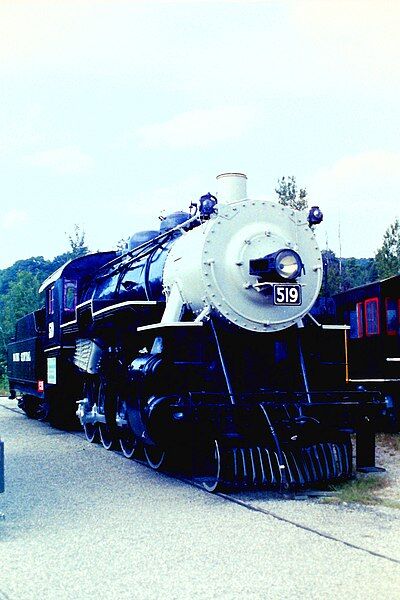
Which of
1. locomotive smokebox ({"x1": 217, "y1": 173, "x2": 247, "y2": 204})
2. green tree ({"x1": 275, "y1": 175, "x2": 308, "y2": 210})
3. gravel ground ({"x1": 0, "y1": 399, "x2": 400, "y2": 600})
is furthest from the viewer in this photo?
green tree ({"x1": 275, "y1": 175, "x2": 308, "y2": 210})

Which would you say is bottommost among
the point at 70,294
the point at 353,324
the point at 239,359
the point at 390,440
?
the point at 390,440

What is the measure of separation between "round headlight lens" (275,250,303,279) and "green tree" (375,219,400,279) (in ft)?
78.0

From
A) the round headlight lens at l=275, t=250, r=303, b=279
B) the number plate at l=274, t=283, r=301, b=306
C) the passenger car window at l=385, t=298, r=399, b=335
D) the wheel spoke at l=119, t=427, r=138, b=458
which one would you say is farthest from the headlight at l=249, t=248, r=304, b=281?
the passenger car window at l=385, t=298, r=399, b=335

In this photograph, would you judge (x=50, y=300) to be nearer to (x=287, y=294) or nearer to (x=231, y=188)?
(x=231, y=188)

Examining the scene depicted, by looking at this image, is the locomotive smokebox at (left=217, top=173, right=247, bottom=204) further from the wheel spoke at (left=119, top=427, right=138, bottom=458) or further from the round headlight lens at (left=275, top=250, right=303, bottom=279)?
the wheel spoke at (left=119, top=427, right=138, bottom=458)

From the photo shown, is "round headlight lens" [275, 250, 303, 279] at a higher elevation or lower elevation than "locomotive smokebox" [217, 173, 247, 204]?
lower

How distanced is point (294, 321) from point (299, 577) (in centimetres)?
378

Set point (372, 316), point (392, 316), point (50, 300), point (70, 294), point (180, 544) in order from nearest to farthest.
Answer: point (180, 544)
point (70, 294)
point (392, 316)
point (372, 316)
point (50, 300)

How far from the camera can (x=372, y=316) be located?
45.0 feet

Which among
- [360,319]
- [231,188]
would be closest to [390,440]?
[360,319]

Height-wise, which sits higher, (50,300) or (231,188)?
(231,188)

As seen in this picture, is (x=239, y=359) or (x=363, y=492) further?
(x=239, y=359)

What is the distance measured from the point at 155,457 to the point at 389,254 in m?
25.0

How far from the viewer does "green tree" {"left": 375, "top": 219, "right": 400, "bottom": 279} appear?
101 ft
